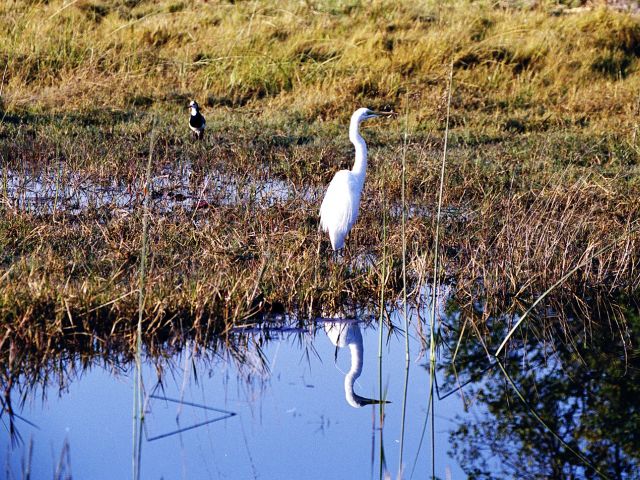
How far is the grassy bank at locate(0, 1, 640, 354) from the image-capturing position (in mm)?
5254

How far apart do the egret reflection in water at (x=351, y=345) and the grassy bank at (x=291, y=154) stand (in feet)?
0.49

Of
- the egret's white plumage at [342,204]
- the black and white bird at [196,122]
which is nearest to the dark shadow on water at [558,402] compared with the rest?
the egret's white plumage at [342,204]

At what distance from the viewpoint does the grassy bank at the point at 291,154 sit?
525 centimetres

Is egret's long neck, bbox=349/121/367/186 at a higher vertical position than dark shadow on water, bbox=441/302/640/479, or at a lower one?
higher

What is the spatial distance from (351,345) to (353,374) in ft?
1.06

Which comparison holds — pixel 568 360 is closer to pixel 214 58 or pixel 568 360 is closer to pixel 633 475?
pixel 633 475

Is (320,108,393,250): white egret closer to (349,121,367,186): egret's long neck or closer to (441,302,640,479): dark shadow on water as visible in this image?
(349,121,367,186): egret's long neck

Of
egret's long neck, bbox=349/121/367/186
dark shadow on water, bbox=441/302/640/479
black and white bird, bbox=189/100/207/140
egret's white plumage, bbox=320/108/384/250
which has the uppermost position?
black and white bird, bbox=189/100/207/140

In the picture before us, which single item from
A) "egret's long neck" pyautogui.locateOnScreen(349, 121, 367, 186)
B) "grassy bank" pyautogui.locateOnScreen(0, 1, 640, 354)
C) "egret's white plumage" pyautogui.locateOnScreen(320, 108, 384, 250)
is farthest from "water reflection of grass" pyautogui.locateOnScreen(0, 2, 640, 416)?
"egret's long neck" pyautogui.locateOnScreen(349, 121, 367, 186)

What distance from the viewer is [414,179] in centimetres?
724

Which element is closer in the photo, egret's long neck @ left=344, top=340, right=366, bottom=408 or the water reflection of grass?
egret's long neck @ left=344, top=340, right=366, bottom=408

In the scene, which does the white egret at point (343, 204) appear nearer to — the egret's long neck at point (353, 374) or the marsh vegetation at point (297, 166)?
the marsh vegetation at point (297, 166)

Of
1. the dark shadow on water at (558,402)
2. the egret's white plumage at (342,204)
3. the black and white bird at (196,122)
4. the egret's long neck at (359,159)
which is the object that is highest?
the black and white bird at (196,122)

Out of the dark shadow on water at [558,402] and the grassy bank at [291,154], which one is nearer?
the dark shadow on water at [558,402]
